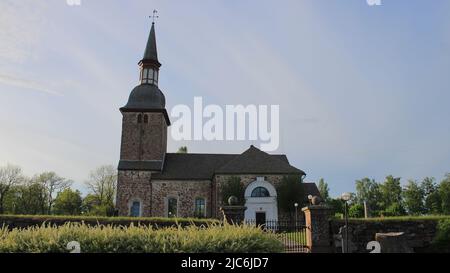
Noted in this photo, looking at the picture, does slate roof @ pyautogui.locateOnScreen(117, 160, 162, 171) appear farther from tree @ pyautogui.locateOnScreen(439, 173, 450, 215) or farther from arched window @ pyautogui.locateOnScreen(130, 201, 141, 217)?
tree @ pyautogui.locateOnScreen(439, 173, 450, 215)

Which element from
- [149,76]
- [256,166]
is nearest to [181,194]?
[256,166]

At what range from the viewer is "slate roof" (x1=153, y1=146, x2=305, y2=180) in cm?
2788

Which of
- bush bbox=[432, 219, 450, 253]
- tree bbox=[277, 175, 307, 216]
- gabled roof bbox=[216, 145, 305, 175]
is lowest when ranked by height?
bush bbox=[432, 219, 450, 253]

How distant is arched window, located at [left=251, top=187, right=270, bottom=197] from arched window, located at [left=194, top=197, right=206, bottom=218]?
15.3 ft

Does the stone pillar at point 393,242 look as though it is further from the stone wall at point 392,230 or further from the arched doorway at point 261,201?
the arched doorway at point 261,201

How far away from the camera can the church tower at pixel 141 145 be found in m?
29.0

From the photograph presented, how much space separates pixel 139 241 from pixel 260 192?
2213 cm

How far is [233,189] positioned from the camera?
2705cm

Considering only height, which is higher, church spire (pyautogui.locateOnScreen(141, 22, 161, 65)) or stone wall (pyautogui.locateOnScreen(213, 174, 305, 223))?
church spire (pyautogui.locateOnScreen(141, 22, 161, 65))

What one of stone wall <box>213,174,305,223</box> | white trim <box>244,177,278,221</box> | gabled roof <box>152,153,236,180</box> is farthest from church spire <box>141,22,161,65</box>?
white trim <box>244,177,278,221</box>

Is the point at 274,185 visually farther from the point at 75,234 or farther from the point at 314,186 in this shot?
the point at 75,234

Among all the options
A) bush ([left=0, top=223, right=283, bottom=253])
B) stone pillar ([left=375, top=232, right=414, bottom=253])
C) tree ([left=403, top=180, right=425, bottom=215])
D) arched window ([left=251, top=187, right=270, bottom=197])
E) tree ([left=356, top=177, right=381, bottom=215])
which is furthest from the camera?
tree ([left=356, top=177, right=381, bottom=215])
